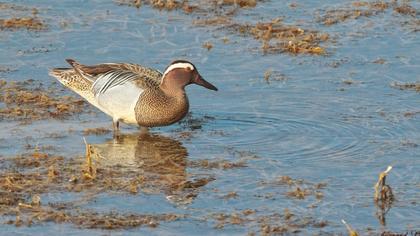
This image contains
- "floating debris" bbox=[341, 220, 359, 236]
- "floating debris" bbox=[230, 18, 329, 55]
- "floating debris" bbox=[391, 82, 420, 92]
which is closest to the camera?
"floating debris" bbox=[341, 220, 359, 236]

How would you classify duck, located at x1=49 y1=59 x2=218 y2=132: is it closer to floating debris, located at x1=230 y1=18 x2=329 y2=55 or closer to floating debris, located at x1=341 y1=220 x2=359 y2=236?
floating debris, located at x1=230 y1=18 x2=329 y2=55

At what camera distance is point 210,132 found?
10617 millimetres

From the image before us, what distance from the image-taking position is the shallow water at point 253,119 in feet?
27.7

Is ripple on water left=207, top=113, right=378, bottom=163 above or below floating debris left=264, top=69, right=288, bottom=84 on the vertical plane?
below

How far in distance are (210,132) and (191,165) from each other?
105 cm

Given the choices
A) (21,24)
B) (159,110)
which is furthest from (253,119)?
(21,24)

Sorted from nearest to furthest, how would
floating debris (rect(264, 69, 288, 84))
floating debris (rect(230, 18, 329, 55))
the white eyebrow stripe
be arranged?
1. the white eyebrow stripe
2. floating debris (rect(264, 69, 288, 84))
3. floating debris (rect(230, 18, 329, 55))

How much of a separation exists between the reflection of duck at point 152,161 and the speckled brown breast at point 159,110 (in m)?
0.16

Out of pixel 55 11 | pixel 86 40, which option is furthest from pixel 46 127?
pixel 55 11

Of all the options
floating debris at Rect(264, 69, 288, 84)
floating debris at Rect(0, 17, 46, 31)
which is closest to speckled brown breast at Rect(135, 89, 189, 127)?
floating debris at Rect(264, 69, 288, 84)

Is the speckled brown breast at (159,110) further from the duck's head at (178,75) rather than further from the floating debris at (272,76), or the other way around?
the floating debris at (272,76)

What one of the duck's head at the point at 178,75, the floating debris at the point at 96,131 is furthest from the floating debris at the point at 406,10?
the floating debris at the point at 96,131

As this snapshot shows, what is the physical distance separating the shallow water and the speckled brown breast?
0.15m

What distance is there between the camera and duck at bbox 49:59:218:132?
10703mm
